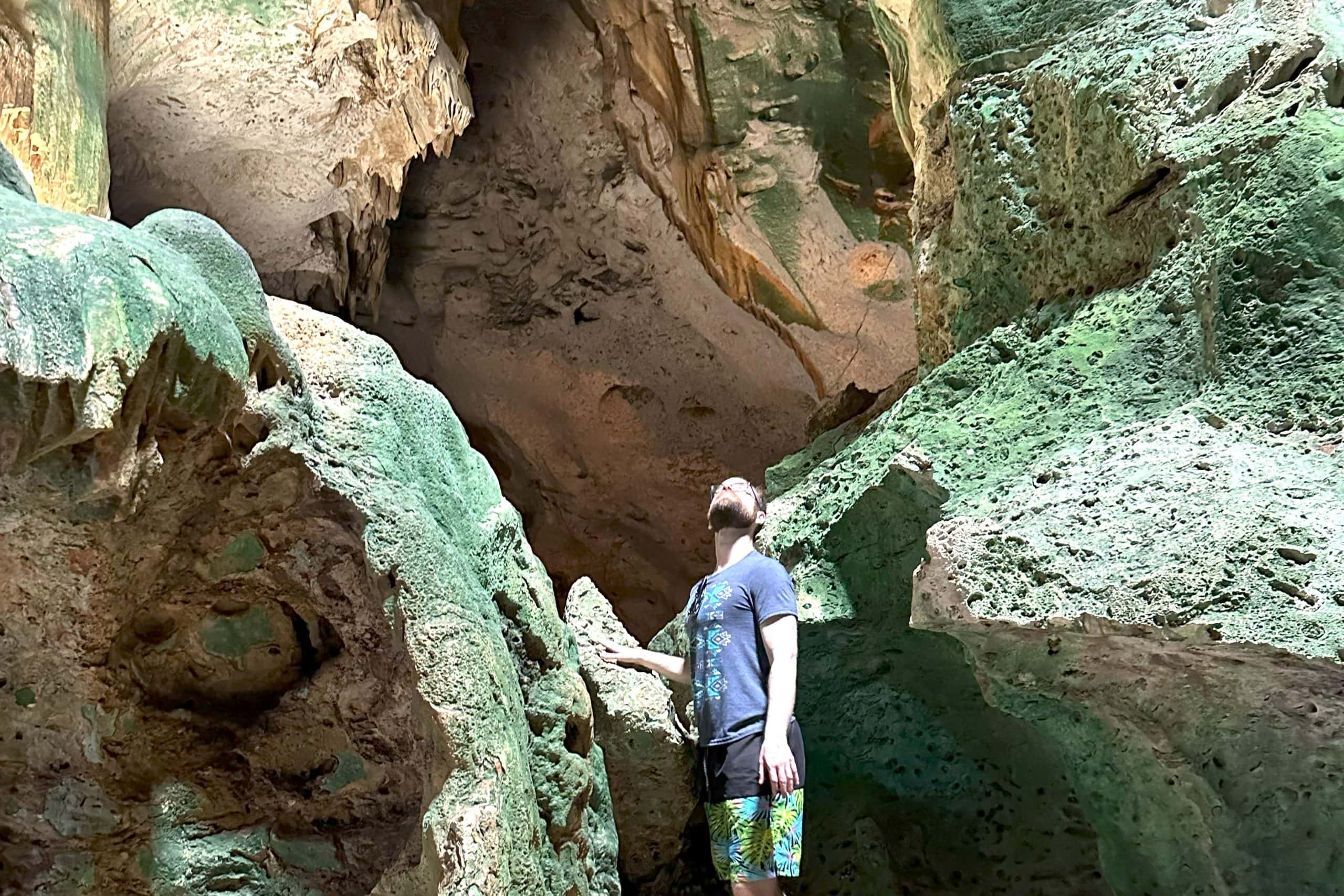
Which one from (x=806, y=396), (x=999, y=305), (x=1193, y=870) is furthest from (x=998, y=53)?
(x=806, y=396)

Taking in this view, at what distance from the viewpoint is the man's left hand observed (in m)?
2.22

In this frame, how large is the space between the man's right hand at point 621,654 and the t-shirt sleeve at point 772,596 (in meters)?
0.40

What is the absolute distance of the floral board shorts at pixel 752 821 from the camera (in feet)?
7.35

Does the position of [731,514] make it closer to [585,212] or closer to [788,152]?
[788,152]

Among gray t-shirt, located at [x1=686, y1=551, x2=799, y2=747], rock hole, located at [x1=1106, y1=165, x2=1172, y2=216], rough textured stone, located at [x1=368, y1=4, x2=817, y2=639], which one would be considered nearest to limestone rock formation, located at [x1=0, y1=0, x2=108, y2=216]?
gray t-shirt, located at [x1=686, y1=551, x2=799, y2=747]

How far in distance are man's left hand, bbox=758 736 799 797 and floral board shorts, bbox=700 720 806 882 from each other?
0.02 metres

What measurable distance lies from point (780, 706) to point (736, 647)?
0.50 ft

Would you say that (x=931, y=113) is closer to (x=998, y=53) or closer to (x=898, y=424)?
(x=998, y=53)

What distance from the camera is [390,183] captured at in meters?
4.34

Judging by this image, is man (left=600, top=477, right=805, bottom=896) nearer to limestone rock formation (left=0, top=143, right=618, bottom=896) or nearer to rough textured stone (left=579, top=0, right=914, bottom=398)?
limestone rock formation (left=0, top=143, right=618, bottom=896)

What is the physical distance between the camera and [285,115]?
3.89 metres

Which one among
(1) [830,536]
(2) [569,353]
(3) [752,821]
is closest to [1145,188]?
(1) [830,536]

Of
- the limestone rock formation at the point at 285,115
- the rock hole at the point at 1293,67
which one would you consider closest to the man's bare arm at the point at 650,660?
the rock hole at the point at 1293,67

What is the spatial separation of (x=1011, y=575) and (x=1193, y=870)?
2.30ft
